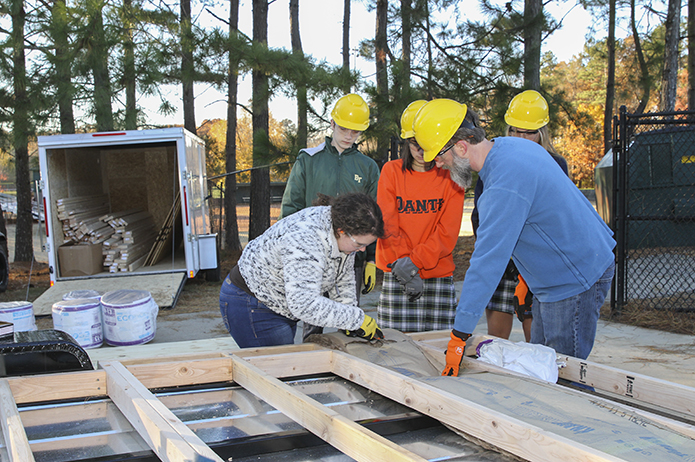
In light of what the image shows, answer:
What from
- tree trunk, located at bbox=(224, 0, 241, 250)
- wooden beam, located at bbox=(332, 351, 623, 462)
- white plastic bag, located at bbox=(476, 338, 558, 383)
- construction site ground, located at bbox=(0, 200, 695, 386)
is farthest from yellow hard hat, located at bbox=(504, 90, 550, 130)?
tree trunk, located at bbox=(224, 0, 241, 250)

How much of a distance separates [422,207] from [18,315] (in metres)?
3.24

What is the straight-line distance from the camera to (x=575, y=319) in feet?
7.96

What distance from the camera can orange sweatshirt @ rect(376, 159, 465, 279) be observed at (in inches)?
133

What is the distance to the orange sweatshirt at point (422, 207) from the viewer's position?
3.37 m

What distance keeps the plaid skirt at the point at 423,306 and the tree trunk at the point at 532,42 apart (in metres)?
6.23

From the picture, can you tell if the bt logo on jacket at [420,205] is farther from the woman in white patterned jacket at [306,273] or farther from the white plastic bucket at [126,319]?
the white plastic bucket at [126,319]

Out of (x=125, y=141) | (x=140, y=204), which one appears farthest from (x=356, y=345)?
(x=140, y=204)

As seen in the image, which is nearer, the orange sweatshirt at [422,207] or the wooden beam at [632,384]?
the wooden beam at [632,384]

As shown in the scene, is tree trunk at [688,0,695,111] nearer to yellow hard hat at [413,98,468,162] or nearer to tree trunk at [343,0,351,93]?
tree trunk at [343,0,351,93]

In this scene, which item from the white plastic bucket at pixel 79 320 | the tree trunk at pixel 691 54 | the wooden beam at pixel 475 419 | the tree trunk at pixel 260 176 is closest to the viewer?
the wooden beam at pixel 475 419

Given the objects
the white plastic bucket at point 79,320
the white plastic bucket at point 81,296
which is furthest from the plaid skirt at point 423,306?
the white plastic bucket at point 81,296

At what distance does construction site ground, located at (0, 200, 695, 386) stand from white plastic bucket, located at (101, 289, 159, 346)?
19 cm

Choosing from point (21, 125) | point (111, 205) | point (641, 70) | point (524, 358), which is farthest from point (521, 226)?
point (641, 70)

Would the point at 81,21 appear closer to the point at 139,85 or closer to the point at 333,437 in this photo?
the point at 139,85
